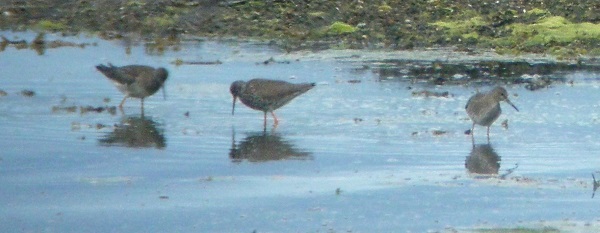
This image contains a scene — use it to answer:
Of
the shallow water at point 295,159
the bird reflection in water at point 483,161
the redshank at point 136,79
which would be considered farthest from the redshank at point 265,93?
the bird reflection in water at point 483,161

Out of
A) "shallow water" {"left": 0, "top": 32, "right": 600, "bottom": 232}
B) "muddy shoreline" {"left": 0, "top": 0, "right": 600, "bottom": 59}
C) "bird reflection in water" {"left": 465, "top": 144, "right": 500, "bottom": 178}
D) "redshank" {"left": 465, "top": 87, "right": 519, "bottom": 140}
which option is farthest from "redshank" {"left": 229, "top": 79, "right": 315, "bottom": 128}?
"muddy shoreline" {"left": 0, "top": 0, "right": 600, "bottom": 59}

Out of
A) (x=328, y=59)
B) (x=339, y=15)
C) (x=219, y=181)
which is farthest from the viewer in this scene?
(x=339, y=15)

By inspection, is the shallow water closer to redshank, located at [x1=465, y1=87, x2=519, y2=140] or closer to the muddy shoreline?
redshank, located at [x1=465, y1=87, x2=519, y2=140]

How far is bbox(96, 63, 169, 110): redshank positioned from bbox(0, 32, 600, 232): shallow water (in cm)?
25

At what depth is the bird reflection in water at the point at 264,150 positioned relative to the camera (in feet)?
41.2

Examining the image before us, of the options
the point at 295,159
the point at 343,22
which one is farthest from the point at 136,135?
the point at 343,22

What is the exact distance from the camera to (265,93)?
15211 millimetres

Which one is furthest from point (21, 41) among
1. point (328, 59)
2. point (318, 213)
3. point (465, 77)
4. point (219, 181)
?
point (318, 213)

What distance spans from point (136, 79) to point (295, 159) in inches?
184

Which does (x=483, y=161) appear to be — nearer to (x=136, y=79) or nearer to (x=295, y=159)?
(x=295, y=159)

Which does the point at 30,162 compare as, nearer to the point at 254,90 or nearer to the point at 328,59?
the point at 254,90

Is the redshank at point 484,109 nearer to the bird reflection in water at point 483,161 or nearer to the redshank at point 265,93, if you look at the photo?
the bird reflection in water at point 483,161

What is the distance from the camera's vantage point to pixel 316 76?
1923 cm

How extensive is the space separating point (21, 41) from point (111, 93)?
703 cm
